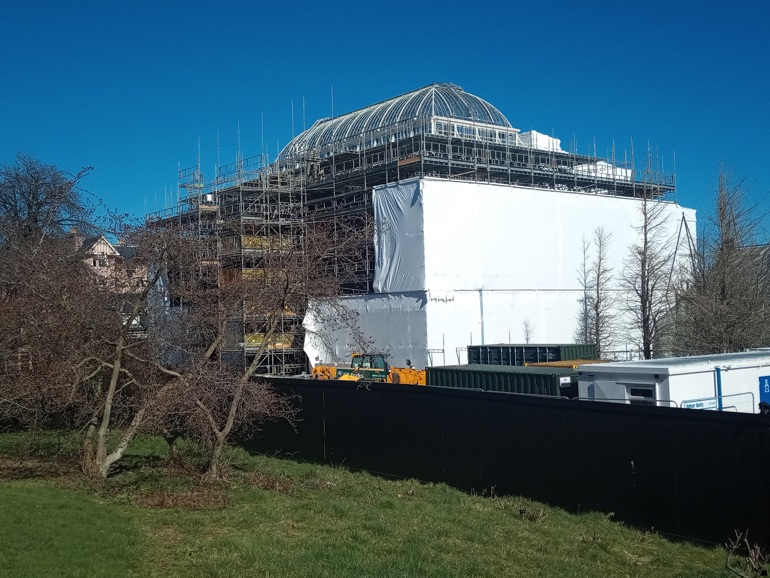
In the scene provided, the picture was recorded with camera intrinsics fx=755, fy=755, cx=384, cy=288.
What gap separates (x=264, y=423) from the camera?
57.6 feet

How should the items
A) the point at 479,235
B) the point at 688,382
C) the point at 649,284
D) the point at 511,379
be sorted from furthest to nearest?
the point at 649,284 → the point at 479,235 → the point at 511,379 → the point at 688,382

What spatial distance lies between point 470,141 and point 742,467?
100 ft

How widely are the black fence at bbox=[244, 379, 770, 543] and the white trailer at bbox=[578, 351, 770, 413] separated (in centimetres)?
132

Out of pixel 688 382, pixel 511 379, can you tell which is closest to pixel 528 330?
pixel 511 379

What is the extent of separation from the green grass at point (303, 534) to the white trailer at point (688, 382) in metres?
2.35

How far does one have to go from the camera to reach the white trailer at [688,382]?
467 inches

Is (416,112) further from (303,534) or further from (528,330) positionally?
(303,534)

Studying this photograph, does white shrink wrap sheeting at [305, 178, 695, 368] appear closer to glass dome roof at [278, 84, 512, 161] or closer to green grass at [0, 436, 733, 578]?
glass dome roof at [278, 84, 512, 161]

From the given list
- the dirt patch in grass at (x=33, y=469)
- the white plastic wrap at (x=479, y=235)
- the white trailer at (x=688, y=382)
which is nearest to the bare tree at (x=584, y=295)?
the white plastic wrap at (x=479, y=235)

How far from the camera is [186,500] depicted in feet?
35.7

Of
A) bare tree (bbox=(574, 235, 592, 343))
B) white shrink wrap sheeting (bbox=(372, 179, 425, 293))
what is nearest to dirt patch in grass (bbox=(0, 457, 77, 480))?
white shrink wrap sheeting (bbox=(372, 179, 425, 293))

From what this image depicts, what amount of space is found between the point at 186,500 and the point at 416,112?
32076mm

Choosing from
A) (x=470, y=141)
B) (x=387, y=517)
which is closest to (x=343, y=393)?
(x=387, y=517)

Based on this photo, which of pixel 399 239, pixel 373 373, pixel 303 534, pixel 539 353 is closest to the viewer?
pixel 303 534
